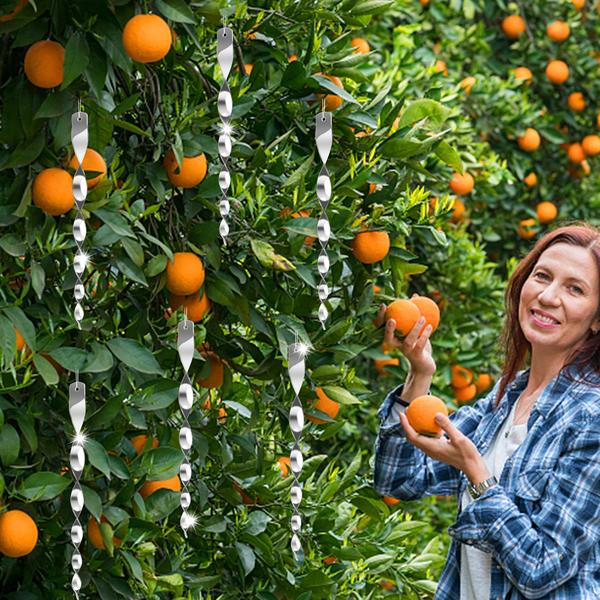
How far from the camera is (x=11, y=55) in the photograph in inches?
67.8

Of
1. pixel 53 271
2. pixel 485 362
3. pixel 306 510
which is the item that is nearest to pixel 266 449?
pixel 306 510

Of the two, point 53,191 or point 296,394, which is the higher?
point 53,191

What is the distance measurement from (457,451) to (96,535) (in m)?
0.58

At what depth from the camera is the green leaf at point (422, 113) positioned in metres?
1.99

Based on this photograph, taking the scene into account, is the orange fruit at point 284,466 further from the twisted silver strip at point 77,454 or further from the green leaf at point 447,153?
the twisted silver strip at point 77,454

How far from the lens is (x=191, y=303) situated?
174cm

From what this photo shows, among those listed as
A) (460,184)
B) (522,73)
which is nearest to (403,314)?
(460,184)

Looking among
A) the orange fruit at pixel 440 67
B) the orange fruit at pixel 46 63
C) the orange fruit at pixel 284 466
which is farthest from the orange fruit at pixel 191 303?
the orange fruit at pixel 440 67

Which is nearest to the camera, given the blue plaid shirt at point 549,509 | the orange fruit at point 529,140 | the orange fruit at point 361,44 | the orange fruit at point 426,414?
the blue plaid shirt at point 549,509

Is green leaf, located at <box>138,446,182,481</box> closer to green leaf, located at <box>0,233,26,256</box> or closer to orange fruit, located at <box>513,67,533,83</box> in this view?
green leaf, located at <box>0,233,26,256</box>

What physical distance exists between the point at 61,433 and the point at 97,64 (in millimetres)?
486

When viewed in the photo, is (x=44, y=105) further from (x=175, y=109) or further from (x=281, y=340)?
(x=281, y=340)

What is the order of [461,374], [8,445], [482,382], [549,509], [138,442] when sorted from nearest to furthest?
1. [8,445]
2. [138,442]
3. [549,509]
4. [461,374]
5. [482,382]

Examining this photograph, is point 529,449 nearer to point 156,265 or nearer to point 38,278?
point 156,265
